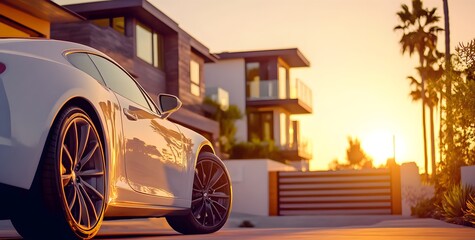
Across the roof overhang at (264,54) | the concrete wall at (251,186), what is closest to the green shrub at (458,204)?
the concrete wall at (251,186)

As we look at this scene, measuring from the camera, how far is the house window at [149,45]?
95.8ft

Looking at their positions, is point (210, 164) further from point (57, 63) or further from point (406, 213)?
point (406, 213)

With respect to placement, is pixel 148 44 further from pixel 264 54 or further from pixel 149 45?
pixel 264 54

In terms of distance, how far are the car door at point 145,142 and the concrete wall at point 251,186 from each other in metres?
Result: 23.7

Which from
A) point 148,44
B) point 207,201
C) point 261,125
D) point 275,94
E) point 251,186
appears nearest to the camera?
point 207,201

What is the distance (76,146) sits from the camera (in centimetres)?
511

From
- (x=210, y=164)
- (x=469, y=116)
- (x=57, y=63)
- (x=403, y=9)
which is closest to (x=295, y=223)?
(x=469, y=116)

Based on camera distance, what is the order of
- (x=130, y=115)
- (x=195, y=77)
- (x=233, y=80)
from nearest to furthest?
(x=130, y=115), (x=195, y=77), (x=233, y=80)

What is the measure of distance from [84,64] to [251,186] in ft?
82.7

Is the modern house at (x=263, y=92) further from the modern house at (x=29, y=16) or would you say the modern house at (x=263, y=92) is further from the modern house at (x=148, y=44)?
the modern house at (x=29, y=16)

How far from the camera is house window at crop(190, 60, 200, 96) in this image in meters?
34.2

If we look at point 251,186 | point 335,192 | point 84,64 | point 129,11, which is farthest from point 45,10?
point 335,192

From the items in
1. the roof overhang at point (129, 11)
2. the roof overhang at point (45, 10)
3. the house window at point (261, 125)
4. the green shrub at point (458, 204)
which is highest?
the roof overhang at point (129, 11)

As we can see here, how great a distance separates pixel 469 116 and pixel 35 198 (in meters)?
12.1
